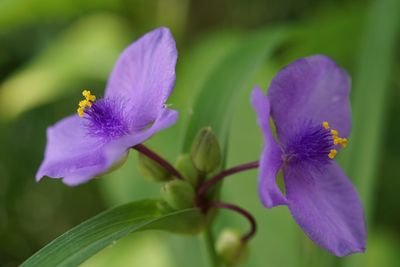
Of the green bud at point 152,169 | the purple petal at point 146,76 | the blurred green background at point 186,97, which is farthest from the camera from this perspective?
the blurred green background at point 186,97

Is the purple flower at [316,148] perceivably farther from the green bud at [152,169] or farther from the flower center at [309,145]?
the green bud at [152,169]

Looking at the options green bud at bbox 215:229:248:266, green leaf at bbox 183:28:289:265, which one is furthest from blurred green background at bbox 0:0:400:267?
green bud at bbox 215:229:248:266

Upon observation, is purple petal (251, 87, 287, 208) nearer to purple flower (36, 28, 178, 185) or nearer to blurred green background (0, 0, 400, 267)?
purple flower (36, 28, 178, 185)

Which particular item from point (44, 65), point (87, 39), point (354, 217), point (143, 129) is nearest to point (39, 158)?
point (44, 65)

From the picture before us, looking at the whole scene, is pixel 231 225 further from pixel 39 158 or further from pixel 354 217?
pixel 39 158

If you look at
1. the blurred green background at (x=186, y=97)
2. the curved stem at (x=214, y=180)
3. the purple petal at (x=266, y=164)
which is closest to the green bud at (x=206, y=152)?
the curved stem at (x=214, y=180)

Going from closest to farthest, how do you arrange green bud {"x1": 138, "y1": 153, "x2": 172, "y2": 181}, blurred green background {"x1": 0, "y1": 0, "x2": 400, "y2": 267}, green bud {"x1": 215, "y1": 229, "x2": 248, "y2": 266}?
1. green bud {"x1": 138, "y1": 153, "x2": 172, "y2": 181}
2. green bud {"x1": 215, "y1": 229, "x2": 248, "y2": 266}
3. blurred green background {"x1": 0, "y1": 0, "x2": 400, "y2": 267}

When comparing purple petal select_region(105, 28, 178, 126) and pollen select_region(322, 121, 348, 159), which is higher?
purple petal select_region(105, 28, 178, 126)
